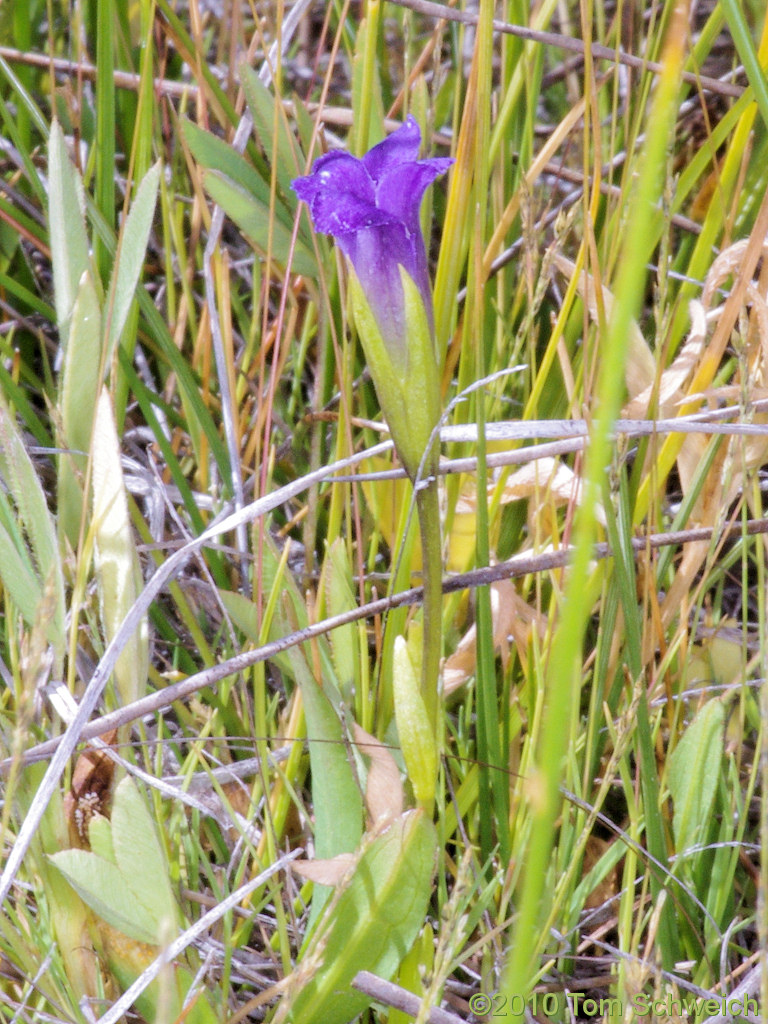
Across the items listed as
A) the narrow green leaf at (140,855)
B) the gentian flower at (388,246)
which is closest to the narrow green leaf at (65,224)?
the gentian flower at (388,246)

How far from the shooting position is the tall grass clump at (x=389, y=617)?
639mm

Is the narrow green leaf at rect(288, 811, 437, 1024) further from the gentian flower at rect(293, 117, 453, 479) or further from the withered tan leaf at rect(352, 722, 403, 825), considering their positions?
the gentian flower at rect(293, 117, 453, 479)

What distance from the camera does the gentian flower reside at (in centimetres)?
58

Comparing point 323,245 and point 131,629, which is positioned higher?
point 323,245

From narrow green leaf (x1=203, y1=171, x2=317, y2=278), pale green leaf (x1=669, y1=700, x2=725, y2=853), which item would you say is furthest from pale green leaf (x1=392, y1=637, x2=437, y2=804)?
narrow green leaf (x1=203, y1=171, x2=317, y2=278)

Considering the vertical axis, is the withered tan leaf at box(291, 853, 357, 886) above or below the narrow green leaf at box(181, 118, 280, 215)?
below

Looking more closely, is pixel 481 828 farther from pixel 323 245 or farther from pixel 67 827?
pixel 323 245

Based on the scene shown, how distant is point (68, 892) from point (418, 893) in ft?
0.87

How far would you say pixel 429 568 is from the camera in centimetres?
65

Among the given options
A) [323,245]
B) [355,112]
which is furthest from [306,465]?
[355,112]

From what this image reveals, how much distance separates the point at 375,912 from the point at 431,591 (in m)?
0.23

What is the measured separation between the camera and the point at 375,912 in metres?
0.64

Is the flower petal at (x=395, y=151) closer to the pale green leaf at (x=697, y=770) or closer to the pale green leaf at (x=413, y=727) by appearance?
the pale green leaf at (x=413, y=727)

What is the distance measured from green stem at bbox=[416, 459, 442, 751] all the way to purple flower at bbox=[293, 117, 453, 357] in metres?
0.12
